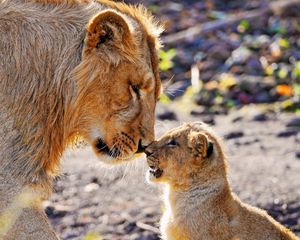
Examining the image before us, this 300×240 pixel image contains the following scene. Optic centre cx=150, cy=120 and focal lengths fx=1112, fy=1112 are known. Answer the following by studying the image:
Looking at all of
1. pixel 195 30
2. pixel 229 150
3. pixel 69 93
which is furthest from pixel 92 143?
pixel 195 30

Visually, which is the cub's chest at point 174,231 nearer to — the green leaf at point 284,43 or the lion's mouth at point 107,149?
the lion's mouth at point 107,149

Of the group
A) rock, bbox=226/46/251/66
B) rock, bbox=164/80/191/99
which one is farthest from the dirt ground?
rock, bbox=226/46/251/66

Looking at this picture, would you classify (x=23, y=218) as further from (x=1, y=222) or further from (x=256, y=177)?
(x=256, y=177)

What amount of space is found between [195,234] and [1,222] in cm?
111

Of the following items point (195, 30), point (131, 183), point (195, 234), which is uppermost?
point (195, 234)

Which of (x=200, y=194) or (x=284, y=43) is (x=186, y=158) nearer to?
(x=200, y=194)

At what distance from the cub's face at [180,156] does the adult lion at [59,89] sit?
19 cm

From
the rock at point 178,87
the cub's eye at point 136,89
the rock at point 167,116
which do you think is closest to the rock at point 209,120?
the rock at point 167,116

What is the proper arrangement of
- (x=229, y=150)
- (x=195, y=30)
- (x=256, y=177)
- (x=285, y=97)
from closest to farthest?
1. (x=256, y=177)
2. (x=229, y=150)
3. (x=285, y=97)
4. (x=195, y=30)

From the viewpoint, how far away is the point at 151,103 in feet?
19.5

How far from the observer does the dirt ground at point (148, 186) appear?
7023 mm

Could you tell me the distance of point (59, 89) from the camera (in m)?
5.68

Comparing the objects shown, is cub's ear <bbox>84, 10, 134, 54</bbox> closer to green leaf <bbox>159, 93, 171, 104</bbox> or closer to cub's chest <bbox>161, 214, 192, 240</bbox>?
cub's chest <bbox>161, 214, 192, 240</bbox>

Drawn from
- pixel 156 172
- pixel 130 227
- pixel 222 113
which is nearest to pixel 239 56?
pixel 222 113
